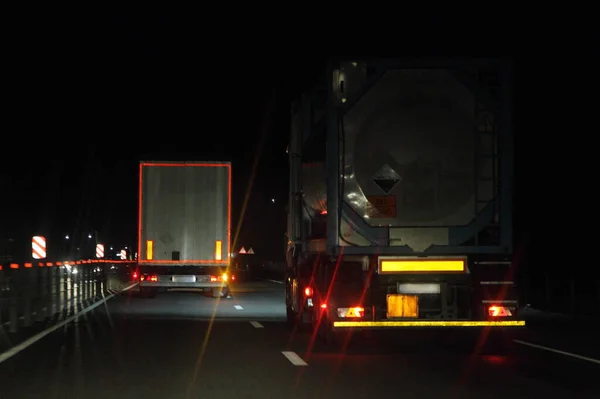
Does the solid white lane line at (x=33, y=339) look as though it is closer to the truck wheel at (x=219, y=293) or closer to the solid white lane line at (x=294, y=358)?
the solid white lane line at (x=294, y=358)

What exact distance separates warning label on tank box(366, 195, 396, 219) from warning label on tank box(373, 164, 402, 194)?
125 millimetres

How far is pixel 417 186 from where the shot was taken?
14273 mm

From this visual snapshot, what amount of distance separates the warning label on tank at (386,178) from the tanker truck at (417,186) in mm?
14

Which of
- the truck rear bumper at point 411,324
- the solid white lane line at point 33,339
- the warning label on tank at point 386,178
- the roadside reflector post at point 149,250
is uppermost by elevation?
the warning label on tank at point 386,178

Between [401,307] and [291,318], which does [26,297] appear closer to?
[291,318]

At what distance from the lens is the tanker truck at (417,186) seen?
14.0 meters

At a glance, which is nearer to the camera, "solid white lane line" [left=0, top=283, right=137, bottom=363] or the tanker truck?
the tanker truck

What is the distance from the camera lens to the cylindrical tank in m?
14.2

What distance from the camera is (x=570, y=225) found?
151ft

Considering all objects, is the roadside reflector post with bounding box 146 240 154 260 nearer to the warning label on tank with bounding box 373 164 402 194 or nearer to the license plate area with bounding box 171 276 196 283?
the license plate area with bounding box 171 276 196 283

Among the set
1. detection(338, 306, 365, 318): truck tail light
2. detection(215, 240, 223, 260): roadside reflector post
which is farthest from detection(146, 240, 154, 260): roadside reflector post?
detection(338, 306, 365, 318): truck tail light

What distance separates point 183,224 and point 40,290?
7.31 m

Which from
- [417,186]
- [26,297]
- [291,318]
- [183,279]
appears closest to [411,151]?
[417,186]

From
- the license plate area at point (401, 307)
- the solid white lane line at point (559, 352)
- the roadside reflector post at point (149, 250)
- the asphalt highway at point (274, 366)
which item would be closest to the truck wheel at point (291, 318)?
the asphalt highway at point (274, 366)
